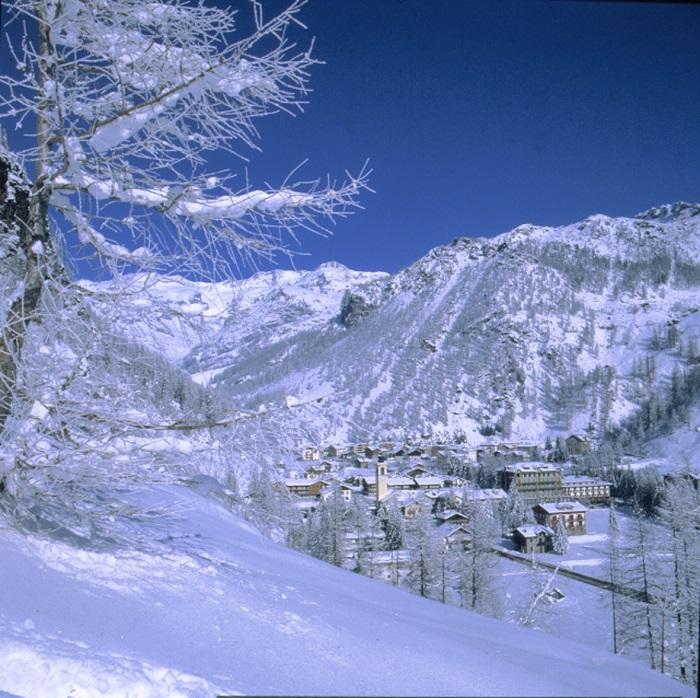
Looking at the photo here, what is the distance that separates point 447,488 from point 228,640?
56.7 meters

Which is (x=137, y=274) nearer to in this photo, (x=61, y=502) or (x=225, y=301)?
(x=225, y=301)

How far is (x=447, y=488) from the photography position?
56375 mm

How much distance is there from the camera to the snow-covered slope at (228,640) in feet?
6.31

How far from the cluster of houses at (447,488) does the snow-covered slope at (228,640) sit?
18102mm

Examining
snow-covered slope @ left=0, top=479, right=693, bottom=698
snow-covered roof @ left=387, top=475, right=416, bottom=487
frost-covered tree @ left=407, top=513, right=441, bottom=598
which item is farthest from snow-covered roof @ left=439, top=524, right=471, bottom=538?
snow-covered slope @ left=0, top=479, right=693, bottom=698

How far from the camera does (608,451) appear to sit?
81.4m

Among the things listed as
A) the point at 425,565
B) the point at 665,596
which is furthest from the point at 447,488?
the point at 665,596

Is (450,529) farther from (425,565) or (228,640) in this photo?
(228,640)

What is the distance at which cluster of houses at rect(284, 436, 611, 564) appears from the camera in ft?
106

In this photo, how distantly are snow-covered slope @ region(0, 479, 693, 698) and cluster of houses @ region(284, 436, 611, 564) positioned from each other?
18.1 m

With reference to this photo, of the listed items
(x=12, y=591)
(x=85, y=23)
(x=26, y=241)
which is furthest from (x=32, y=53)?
(x=12, y=591)

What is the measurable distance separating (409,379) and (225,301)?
438 feet

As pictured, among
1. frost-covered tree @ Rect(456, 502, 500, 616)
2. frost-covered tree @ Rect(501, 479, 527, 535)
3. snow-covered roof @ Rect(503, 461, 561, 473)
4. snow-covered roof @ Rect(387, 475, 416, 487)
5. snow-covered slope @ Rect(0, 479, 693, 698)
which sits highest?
A: snow-covered roof @ Rect(503, 461, 561, 473)

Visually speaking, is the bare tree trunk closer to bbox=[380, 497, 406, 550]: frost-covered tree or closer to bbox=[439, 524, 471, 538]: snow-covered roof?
bbox=[439, 524, 471, 538]: snow-covered roof
